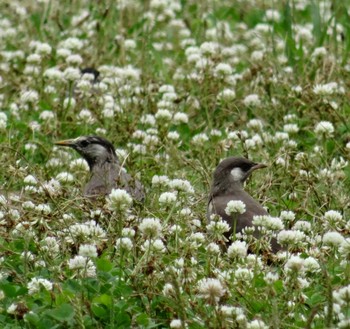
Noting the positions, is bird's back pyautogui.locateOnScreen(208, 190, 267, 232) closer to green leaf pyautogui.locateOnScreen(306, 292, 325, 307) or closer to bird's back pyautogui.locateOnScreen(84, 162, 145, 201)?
bird's back pyautogui.locateOnScreen(84, 162, 145, 201)

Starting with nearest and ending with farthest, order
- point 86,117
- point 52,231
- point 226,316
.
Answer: point 226,316
point 52,231
point 86,117

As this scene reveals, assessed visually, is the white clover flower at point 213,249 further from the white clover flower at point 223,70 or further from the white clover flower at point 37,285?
the white clover flower at point 223,70

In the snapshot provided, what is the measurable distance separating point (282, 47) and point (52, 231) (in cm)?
545

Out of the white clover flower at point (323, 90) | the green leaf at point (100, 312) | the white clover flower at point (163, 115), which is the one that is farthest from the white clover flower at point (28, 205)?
the white clover flower at point (323, 90)

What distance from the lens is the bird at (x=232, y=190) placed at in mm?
7543

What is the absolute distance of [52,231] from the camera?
22.1ft

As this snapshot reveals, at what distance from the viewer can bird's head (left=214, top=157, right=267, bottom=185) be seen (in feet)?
26.8

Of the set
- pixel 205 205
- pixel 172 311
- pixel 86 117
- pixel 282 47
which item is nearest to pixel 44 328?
pixel 172 311

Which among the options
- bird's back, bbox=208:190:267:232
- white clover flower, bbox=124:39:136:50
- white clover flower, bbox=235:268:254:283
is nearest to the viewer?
white clover flower, bbox=235:268:254:283

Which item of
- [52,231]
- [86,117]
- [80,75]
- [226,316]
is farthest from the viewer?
[80,75]

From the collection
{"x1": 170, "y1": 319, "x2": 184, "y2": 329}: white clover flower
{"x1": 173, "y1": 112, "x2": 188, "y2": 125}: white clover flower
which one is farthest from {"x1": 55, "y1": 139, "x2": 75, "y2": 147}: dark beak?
{"x1": 170, "y1": 319, "x2": 184, "y2": 329}: white clover flower

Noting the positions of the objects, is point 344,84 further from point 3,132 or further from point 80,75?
point 3,132

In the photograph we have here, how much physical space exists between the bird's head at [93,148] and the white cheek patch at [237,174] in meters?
1.02

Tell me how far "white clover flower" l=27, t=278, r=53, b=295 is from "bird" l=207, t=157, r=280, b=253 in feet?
5.94
